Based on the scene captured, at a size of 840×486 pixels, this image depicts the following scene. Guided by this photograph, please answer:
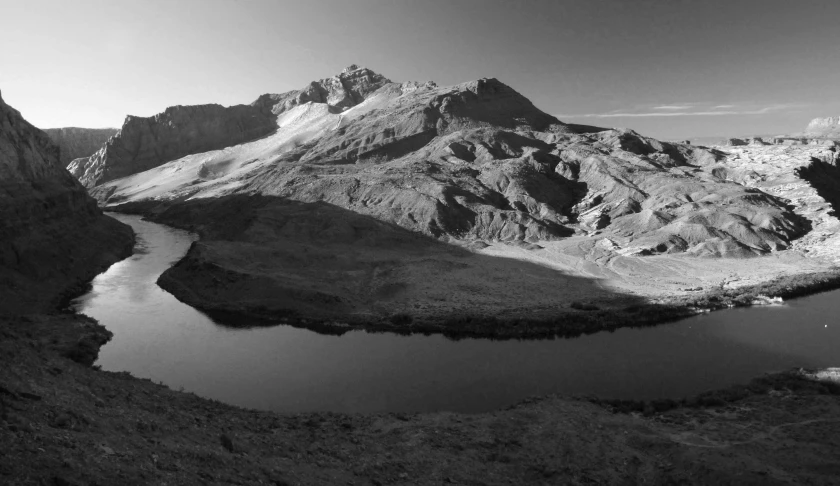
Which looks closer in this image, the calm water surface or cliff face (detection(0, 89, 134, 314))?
the calm water surface

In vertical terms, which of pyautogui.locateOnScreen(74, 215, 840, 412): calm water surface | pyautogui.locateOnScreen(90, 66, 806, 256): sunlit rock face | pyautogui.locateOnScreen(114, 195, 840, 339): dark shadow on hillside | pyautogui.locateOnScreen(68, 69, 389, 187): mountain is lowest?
pyautogui.locateOnScreen(74, 215, 840, 412): calm water surface

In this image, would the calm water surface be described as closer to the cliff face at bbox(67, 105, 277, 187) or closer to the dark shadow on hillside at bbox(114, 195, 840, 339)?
the dark shadow on hillside at bbox(114, 195, 840, 339)

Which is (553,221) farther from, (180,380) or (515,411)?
(180,380)

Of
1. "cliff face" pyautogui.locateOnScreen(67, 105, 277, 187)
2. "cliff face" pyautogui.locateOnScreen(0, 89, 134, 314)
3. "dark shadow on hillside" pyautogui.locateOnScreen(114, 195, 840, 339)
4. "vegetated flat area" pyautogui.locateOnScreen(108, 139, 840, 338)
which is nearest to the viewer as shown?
"dark shadow on hillside" pyautogui.locateOnScreen(114, 195, 840, 339)

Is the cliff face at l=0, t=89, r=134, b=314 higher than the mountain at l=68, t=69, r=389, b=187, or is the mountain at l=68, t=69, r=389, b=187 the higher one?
the mountain at l=68, t=69, r=389, b=187

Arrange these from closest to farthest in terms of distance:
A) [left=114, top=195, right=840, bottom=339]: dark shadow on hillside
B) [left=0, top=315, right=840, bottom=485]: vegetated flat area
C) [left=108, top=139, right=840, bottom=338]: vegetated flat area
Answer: [left=0, top=315, right=840, bottom=485]: vegetated flat area < [left=114, top=195, right=840, bottom=339]: dark shadow on hillside < [left=108, top=139, right=840, bottom=338]: vegetated flat area

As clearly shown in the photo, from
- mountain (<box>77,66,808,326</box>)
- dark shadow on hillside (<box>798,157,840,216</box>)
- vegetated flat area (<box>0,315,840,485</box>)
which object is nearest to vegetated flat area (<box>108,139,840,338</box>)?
mountain (<box>77,66,808,326</box>)

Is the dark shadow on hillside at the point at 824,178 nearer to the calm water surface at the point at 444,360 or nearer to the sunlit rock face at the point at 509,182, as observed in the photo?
the sunlit rock face at the point at 509,182

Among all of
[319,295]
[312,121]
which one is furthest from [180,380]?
[312,121]
